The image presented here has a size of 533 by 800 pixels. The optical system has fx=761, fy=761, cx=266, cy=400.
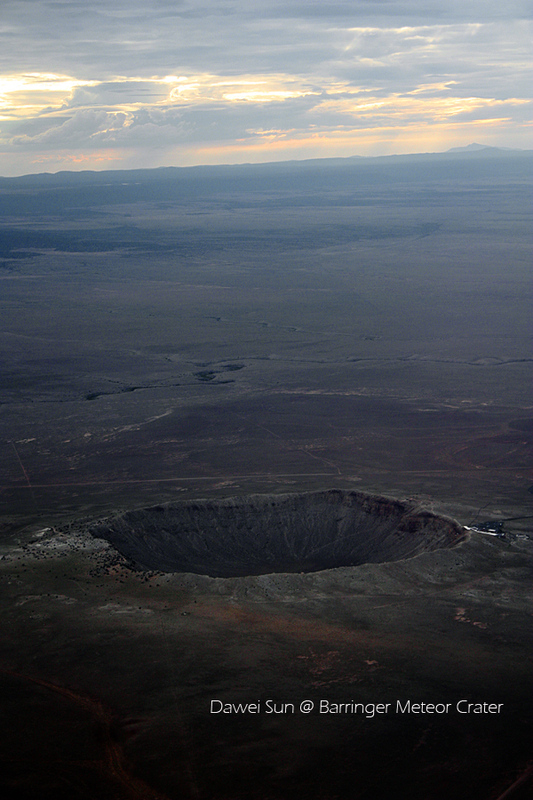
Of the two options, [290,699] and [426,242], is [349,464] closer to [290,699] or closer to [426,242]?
[290,699]

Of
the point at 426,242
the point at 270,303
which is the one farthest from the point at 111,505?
the point at 426,242

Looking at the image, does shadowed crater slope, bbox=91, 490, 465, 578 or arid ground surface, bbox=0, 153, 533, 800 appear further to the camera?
shadowed crater slope, bbox=91, 490, 465, 578

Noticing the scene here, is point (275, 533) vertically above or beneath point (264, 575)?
beneath

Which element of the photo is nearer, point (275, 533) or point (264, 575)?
point (264, 575)

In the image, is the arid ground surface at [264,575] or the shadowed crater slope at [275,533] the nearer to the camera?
the arid ground surface at [264,575]
